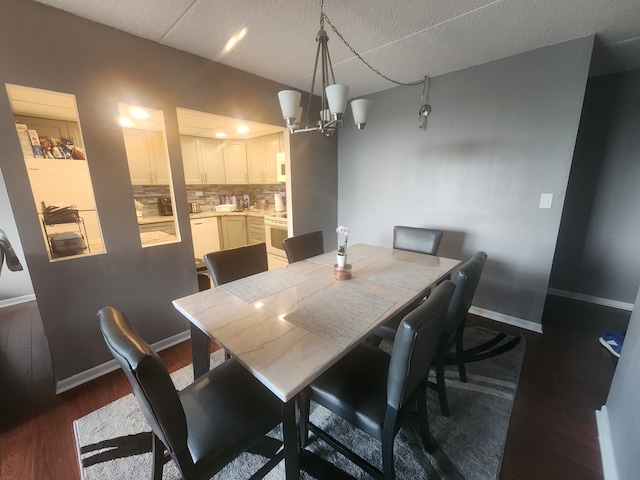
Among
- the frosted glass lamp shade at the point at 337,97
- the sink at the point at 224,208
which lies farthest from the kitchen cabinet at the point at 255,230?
the frosted glass lamp shade at the point at 337,97

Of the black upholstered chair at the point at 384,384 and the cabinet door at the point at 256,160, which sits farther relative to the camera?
the cabinet door at the point at 256,160

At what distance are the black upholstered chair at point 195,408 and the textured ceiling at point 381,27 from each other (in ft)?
6.04

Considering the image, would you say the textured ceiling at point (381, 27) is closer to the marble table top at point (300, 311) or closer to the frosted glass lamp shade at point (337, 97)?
the frosted glass lamp shade at point (337, 97)

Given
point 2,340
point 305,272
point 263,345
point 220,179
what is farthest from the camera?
point 220,179

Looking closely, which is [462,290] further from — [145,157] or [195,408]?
[145,157]

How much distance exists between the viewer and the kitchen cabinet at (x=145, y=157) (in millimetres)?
3490

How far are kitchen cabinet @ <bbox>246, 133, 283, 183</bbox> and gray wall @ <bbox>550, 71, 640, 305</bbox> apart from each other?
3757 millimetres

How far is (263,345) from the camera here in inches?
38.8

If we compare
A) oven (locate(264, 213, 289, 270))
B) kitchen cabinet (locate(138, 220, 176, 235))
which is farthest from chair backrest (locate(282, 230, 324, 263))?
kitchen cabinet (locate(138, 220, 176, 235))

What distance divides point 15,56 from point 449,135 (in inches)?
129

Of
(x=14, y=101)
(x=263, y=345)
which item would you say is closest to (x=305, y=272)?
(x=263, y=345)

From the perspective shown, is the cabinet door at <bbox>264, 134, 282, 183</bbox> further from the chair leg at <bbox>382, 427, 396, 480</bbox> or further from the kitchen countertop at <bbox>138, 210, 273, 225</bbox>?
the chair leg at <bbox>382, 427, 396, 480</bbox>

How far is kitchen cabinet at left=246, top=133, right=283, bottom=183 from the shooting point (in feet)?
13.3

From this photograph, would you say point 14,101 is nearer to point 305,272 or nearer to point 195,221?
point 195,221
